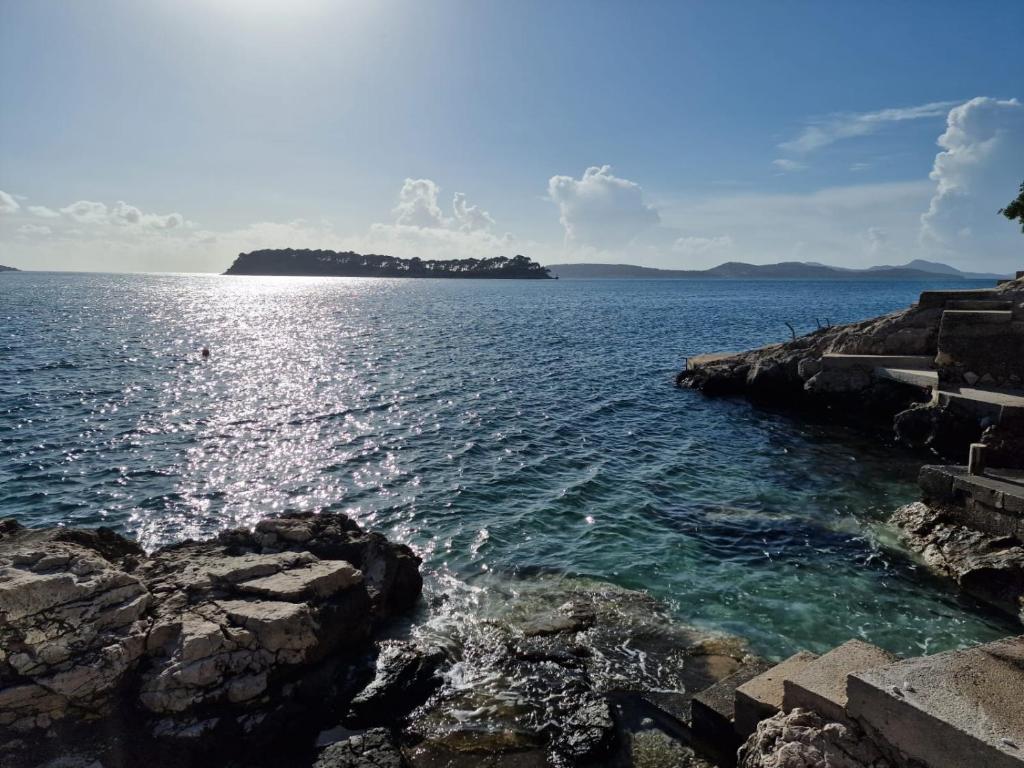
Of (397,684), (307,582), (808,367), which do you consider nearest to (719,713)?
(397,684)

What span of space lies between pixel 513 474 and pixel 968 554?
12.1 metres

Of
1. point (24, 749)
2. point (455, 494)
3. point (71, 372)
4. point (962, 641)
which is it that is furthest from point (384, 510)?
point (71, 372)

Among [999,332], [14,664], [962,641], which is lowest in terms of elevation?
[962,641]

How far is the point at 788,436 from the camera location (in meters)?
25.4

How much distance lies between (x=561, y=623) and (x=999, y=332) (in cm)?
2037

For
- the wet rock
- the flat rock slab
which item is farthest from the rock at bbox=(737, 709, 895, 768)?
the flat rock slab

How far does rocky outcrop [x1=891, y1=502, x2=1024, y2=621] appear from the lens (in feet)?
40.1

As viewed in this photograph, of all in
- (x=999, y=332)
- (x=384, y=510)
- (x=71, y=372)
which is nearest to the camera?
(x=384, y=510)

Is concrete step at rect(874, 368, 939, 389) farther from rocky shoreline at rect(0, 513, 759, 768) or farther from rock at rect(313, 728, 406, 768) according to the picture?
rock at rect(313, 728, 406, 768)

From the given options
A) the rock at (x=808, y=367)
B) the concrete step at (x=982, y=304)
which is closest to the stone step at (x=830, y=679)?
the concrete step at (x=982, y=304)

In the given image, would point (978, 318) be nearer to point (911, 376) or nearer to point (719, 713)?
point (911, 376)

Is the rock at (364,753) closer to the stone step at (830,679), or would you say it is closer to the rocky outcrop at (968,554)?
the stone step at (830,679)

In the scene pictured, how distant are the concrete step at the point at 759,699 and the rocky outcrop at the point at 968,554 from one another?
681 cm

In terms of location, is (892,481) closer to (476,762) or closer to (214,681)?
(476,762)
